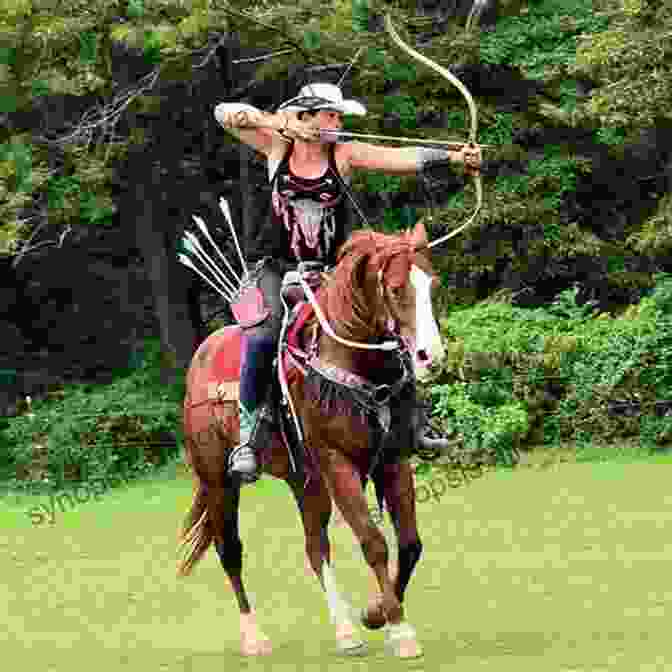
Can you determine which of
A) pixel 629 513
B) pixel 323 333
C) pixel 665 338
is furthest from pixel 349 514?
pixel 665 338

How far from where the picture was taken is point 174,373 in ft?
84.2

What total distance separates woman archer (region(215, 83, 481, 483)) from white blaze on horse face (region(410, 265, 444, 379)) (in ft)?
4.16

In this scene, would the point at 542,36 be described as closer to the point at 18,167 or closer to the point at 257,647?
the point at 18,167

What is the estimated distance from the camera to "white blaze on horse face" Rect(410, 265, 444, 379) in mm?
8336

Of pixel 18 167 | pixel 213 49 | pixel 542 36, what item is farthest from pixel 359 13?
pixel 18 167

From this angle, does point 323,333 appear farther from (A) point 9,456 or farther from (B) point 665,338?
(A) point 9,456

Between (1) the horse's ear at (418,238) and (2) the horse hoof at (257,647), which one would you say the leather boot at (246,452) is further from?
(1) the horse's ear at (418,238)

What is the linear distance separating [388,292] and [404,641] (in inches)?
66.9

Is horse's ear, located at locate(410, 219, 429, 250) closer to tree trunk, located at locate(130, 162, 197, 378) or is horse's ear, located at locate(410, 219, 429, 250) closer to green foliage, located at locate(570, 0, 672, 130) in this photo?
green foliage, located at locate(570, 0, 672, 130)

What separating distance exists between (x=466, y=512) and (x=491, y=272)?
26.9ft

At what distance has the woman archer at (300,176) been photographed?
9773mm

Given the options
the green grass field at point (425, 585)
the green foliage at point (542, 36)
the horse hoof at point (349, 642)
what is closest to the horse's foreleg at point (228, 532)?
the green grass field at point (425, 585)

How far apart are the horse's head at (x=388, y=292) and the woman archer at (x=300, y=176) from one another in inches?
25.7

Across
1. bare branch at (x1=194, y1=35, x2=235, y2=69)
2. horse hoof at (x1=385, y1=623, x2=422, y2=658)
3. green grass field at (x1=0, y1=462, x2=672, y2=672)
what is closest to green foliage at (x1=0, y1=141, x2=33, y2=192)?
bare branch at (x1=194, y1=35, x2=235, y2=69)
